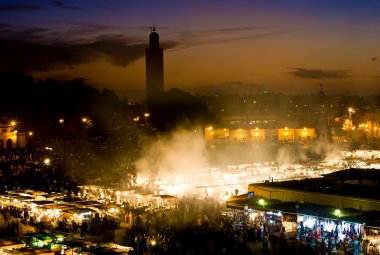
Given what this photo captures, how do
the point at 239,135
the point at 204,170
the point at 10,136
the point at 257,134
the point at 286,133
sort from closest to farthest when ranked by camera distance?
the point at 204,170
the point at 10,136
the point at 239,135
the point at 257,134
the point at 286,133

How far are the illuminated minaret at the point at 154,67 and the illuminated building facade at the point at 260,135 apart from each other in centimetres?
2141

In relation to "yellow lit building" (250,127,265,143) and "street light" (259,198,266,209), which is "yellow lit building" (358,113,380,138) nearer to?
"yellow lit building" (250,127,265,143)

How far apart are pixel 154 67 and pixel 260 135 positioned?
26861 mm

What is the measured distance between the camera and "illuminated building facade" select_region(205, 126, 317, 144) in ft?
173

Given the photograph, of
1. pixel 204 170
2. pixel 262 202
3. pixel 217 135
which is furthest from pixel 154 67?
pixel 262 202

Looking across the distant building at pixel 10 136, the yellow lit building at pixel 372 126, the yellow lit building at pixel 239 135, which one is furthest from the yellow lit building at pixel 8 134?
the yellow lit building at pixel 372 126

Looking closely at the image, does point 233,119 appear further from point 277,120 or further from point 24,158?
point 24,158

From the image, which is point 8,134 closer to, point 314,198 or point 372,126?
point 314,198

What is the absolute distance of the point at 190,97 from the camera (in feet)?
216

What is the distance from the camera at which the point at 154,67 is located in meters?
75.6

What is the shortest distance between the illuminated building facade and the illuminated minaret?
21.4 m

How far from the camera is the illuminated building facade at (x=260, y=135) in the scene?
173ft

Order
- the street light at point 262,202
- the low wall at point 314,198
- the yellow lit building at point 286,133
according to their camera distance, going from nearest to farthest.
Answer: the low wall at point 314,198, the street light at point 262,202, the yellow lit building at point 286,133

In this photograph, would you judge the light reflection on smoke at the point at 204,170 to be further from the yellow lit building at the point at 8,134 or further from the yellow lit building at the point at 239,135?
the yellow lit building at the point at 8,134
